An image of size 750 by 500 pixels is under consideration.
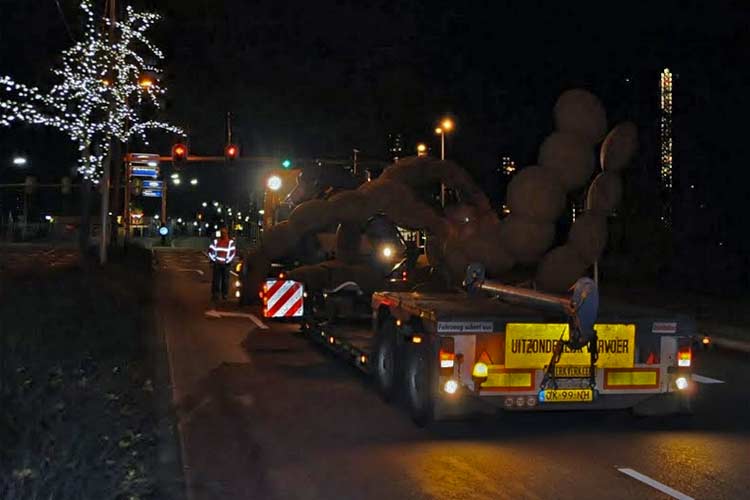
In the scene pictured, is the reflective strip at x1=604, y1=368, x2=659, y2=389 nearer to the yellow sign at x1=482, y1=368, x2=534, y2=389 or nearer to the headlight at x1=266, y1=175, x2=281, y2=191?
the yellow sign at x1=482, y1=368, x2=534, y2=389

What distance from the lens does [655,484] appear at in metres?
8.71

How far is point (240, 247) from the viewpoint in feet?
103

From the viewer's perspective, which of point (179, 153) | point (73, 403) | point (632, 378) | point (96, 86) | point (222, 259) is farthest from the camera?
point (179, 153)

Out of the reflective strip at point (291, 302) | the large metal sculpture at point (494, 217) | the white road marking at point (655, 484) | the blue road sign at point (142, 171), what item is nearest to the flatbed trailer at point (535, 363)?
the white road marking at point (655, 484)

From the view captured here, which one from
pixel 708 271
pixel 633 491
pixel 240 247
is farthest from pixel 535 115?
pixel 633 491

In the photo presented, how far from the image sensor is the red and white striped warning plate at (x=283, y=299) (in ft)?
63.8

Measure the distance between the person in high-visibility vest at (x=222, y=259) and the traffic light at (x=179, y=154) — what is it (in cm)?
725

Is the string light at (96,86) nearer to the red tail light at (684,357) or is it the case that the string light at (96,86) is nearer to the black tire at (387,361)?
the black tire at (387,361)

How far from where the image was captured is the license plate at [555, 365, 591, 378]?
10.5m

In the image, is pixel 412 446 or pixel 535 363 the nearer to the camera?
pixel 412 446

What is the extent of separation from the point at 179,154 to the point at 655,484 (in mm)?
26588

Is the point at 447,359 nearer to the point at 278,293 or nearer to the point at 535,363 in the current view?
the point at 535,363

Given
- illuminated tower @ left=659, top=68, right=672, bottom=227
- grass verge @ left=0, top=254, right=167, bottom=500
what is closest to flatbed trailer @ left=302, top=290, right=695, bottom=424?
grass verge @ left=0, top=254, right=167, bottom=500

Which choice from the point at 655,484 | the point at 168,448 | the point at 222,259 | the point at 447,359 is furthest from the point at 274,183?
the point at 655,484
